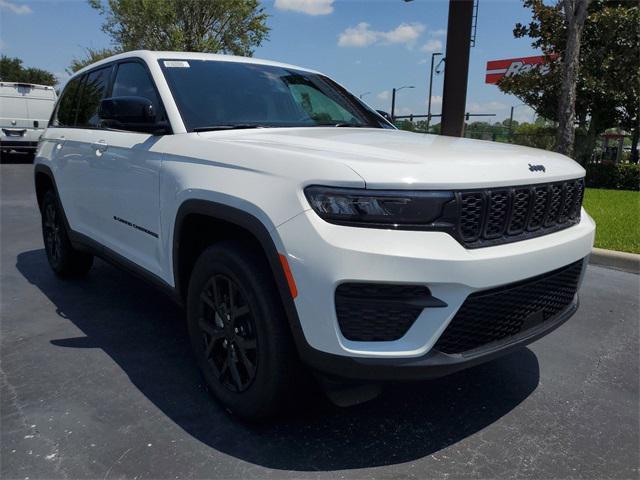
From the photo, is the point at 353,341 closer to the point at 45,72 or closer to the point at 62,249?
the point at 62,249

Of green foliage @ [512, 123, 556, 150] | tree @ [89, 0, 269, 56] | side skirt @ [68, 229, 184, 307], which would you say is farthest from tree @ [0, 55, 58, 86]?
side skirt @ [68, 229, 184, 307]

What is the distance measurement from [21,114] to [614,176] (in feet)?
61.6

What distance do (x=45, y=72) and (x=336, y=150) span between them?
6884 centimetres

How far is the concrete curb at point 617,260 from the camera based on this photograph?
561 cm

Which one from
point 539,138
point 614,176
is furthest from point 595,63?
point 539,138

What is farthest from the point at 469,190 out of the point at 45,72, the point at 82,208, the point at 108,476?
the point at 45,72

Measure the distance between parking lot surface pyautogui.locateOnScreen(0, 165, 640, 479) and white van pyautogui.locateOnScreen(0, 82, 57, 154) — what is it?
15957 millimetres

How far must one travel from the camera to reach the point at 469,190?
6.94 feet

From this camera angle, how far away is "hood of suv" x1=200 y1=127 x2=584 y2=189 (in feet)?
6.68

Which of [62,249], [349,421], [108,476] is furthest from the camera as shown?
[62,249]

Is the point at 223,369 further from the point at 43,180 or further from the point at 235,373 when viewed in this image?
the point at 43,180

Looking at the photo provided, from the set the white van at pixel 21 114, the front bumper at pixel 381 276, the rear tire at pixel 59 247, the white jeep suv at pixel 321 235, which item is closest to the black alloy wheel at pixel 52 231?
the rear tire at pixel 59 247

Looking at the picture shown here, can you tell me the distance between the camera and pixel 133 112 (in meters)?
2.90

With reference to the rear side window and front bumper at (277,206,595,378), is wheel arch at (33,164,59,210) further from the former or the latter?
front bumper at (277,206,595,378)
